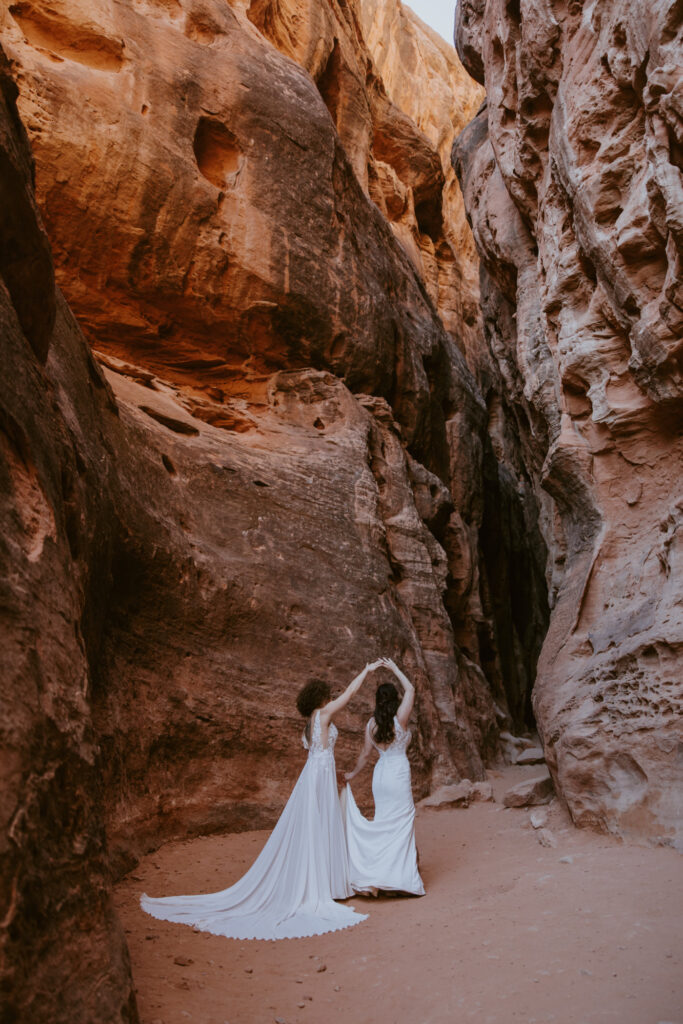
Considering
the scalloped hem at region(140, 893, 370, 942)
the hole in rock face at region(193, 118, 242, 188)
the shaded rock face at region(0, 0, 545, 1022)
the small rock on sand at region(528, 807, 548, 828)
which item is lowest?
the scalloped hem at region(140, 893, 370, 942)

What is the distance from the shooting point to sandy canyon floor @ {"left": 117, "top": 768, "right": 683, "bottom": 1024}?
329 cm

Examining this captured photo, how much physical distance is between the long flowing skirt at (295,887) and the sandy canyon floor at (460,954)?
0.50 ft

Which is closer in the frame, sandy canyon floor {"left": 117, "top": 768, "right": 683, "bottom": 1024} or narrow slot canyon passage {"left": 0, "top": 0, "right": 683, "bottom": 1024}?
→ sandy canyon floor {"left": 117, "top": 768, "right": 683, "bottom": 1024}

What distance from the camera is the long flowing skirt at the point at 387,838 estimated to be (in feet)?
17.8

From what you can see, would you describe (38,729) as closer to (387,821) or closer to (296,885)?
(296,885)

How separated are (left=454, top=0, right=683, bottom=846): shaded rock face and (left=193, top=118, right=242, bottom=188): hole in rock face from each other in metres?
4.29

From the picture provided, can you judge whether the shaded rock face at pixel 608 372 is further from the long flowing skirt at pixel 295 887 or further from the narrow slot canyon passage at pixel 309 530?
the long flowing skirt at pixel 295 887

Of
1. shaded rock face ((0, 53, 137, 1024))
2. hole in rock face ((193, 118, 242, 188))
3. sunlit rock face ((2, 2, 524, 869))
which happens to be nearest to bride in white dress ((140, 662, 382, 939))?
sunlit rock face ((2, 2, 524, 869))

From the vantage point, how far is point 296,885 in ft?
16.8

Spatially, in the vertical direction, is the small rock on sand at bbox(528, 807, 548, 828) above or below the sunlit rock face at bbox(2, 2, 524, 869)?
below

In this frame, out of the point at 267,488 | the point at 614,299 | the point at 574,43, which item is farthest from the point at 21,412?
the point at 574,43

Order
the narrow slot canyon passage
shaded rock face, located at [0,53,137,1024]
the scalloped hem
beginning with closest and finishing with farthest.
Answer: shaded rock face, located at [0,53,137,1024] < the narrow slot canyon passage < the scalloped hem

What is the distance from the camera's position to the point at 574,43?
9508 millimetres

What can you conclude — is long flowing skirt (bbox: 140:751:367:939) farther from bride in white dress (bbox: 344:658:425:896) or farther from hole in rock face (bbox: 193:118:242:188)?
hole in rock face (bbox: 193:118:242:188)
